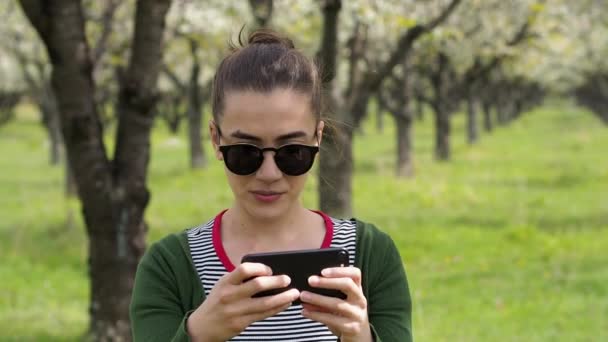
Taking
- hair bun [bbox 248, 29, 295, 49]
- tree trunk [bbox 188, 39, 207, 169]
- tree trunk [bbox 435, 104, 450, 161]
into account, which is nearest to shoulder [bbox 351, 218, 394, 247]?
hair bun [bbox 248, 29, 295, 49]

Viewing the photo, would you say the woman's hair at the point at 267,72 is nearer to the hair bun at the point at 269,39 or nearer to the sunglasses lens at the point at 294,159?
the hair bun at the point at 269,39

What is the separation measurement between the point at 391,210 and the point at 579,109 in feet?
277

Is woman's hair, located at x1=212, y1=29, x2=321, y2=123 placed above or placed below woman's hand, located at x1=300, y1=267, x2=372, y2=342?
above

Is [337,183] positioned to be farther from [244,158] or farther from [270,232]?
[244,158]

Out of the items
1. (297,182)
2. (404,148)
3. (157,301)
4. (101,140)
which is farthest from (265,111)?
(404,148)

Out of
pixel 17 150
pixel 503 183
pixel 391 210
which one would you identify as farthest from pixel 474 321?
pixel 17 150

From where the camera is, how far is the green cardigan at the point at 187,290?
266 cm

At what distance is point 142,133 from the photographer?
706cm

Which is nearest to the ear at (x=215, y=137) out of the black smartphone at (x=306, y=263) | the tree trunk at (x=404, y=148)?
the black smartphone at (x=306, y=263)

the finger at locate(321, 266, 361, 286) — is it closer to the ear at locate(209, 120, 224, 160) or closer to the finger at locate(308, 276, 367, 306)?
the finger at locate(308, 276, 367, 306)

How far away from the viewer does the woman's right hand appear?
2.29 metres

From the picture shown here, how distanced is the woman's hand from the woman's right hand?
0.06 metres

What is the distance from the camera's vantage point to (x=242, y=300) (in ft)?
7.63

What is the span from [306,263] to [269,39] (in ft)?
2.46
